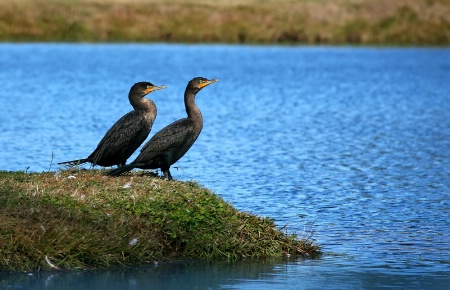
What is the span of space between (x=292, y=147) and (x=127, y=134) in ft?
29.6

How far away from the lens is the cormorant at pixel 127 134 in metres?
13.5

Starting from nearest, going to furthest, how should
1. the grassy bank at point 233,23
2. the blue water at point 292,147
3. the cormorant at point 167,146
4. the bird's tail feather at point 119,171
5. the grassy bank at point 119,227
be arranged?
the grassy bank at point 119,227
the blue water at point 292,147
the bird's tail feather at point 119,171
the cormorant at point 167,146
the grassy bank at point 233,23

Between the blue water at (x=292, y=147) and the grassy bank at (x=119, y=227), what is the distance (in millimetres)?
201

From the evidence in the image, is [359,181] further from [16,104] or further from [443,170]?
[16,104]

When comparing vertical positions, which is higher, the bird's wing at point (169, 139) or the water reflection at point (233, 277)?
the bird's wing at point (169, 139)

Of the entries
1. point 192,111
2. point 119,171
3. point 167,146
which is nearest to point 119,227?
point 119,171

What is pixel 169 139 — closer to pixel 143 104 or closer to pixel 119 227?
pixel 143 104

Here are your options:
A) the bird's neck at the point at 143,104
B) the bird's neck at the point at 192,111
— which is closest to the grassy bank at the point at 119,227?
the bird's neck at the point at 192,111

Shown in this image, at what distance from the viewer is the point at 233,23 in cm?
5762

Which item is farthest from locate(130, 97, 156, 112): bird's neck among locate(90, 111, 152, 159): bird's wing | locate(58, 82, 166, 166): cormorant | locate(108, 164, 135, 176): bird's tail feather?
locate(108, 164, 135, 176): bird's tail feather

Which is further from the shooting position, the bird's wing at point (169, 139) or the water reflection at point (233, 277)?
the bird's wing at point (169, 139)

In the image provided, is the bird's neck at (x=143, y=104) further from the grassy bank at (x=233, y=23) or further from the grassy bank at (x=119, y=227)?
the grassy bank at (x=233, y=23)

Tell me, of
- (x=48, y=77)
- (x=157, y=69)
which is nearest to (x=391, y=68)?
(x=157, y=69)

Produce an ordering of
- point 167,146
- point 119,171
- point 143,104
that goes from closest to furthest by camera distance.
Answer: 1. point 119,171
2. point 167,146
3. point 143,104
